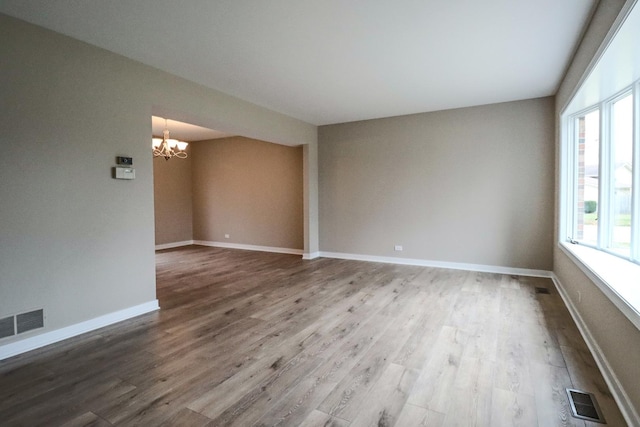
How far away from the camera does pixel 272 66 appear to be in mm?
3660

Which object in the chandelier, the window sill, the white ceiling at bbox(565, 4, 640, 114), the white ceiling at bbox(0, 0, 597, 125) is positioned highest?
the white ceiling at bbox(0, 0, 597, 125)

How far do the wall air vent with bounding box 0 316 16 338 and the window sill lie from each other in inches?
168

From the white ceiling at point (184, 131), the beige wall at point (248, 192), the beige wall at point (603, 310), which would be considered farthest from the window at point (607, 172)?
the white ceiling at point (184, 131)

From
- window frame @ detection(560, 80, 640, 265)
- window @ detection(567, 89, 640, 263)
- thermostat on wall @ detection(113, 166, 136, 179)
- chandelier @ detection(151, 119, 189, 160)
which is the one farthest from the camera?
chandelier @ detection(151, 119, 189, 160)

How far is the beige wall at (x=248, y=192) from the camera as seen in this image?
732 cm

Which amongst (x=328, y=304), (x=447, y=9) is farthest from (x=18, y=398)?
(x=447, y=9)

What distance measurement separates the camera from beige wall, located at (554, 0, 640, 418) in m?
1.79

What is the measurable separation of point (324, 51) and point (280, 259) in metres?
4.32

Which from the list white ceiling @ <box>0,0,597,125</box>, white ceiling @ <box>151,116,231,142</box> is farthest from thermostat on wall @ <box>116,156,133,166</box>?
white ceiling @ <box>151,116,231,142</box>

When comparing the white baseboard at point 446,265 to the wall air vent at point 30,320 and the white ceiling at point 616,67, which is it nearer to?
the white ceiling at point 616,67

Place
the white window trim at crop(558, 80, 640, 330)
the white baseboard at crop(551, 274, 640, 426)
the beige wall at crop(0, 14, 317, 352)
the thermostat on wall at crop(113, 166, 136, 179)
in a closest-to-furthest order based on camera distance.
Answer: the white baseboard at crop(551, 274, 640, 426), the white window trim at crop(558, 80, 640, 330), the beige wall at crop(0, 14, 317, 352), the thermostat on wall at crop(113, 166, 136, 179)

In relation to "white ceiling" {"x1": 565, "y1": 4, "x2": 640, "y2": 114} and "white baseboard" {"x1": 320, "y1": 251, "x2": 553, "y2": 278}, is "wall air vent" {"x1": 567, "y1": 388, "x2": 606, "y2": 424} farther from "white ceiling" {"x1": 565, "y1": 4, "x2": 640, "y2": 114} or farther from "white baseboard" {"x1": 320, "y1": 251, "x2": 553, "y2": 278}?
"white baseboard" {"x1": 320, "y1": 251, "x2": 553, "y2": 278}

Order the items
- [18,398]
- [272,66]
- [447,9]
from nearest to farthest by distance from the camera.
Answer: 1. [18,398]
2. [447,9]
3. [272,66]

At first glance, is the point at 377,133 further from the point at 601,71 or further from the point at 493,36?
the point at 601,71
